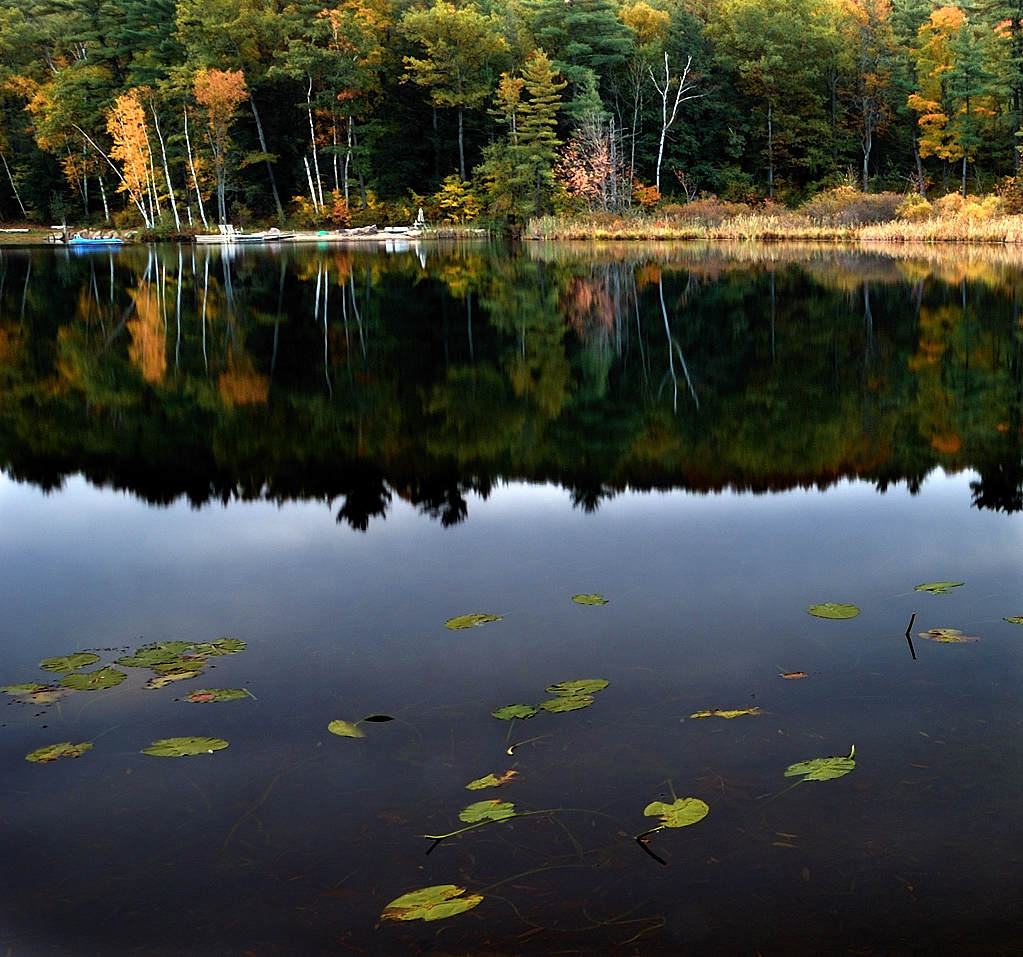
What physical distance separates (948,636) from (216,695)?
8.67ft

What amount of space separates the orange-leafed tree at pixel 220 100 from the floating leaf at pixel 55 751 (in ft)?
169

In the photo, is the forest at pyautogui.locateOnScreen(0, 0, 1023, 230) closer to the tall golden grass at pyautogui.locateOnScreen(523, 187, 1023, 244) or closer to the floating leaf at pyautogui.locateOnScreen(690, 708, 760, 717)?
the tall golden grass at pyautogui.locateOnScreen(523, 187, 1023, 244)

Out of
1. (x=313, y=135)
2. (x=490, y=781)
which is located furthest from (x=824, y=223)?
(x=490, y=781)

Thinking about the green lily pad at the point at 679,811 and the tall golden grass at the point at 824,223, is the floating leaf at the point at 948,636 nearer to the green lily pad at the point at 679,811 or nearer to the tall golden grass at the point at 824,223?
the green lily pad at the point at 679,811

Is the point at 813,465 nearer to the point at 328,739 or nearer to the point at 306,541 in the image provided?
the point at 306,541

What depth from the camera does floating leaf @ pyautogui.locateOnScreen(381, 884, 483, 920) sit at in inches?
93.6

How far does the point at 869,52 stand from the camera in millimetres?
52812

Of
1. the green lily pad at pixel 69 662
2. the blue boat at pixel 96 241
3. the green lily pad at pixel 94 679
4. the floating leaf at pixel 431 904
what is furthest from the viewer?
the blue boat at pixel 96 241

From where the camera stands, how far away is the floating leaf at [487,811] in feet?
9.05

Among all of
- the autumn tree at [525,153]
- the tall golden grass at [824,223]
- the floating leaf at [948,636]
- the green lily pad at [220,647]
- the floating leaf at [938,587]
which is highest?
the autumn tree at [525,153]

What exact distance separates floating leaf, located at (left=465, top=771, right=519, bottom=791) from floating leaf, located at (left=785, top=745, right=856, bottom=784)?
0.78 meters

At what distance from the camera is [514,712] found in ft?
11.0

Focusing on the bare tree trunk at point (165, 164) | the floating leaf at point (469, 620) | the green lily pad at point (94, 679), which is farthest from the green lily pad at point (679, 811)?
the bare tree trunk at point (165, 164)

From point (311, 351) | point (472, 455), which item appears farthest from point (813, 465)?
point (311, 351)
